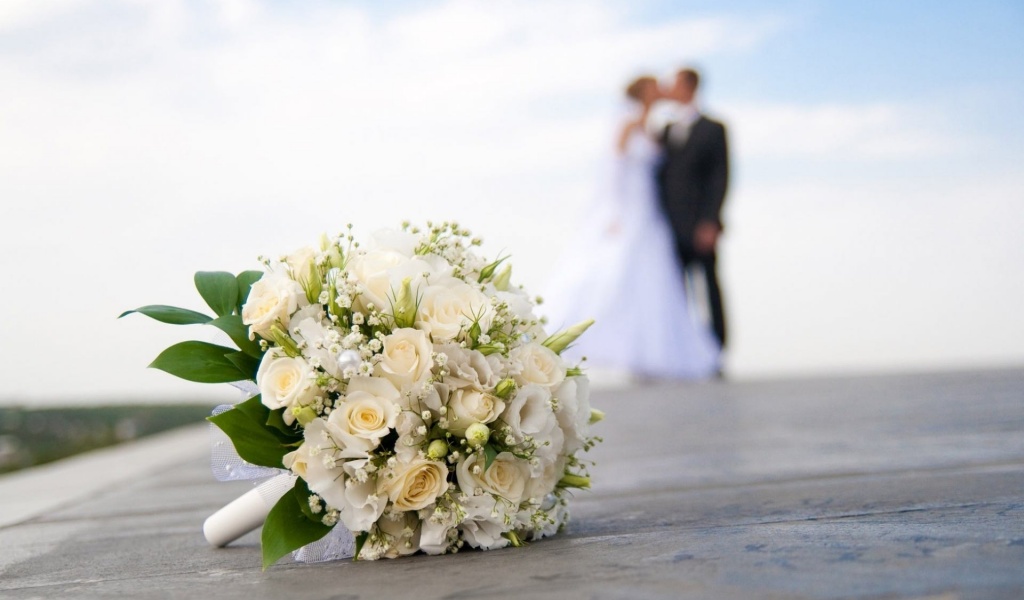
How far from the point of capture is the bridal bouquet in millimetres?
1698

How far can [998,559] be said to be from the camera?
140 centimetres

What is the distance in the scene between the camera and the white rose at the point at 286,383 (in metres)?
1.68

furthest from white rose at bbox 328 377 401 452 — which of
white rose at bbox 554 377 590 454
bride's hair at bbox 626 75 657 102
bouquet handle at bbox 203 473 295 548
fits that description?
bride's hair at bbox 626 75 657 102

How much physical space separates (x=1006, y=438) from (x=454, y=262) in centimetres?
271

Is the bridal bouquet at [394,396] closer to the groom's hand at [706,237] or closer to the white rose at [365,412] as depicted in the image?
the white rose at [365,412]

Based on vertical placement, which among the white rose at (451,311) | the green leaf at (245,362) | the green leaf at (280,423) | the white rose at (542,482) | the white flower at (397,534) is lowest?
the white flower at (397,534)

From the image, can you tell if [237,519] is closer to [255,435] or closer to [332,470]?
[255,435]

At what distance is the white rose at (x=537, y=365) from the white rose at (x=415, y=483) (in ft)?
0.73

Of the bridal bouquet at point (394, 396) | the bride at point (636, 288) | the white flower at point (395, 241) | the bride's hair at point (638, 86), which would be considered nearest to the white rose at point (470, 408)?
the bridal bouquet at point (394, 396)

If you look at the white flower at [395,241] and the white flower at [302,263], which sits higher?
the white flower at [395,241]

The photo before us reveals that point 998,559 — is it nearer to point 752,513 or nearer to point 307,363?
point 752,513

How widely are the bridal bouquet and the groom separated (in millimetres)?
8438

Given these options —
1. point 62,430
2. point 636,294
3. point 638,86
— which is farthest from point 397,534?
point 638,86

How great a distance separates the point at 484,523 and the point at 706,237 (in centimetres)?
852
